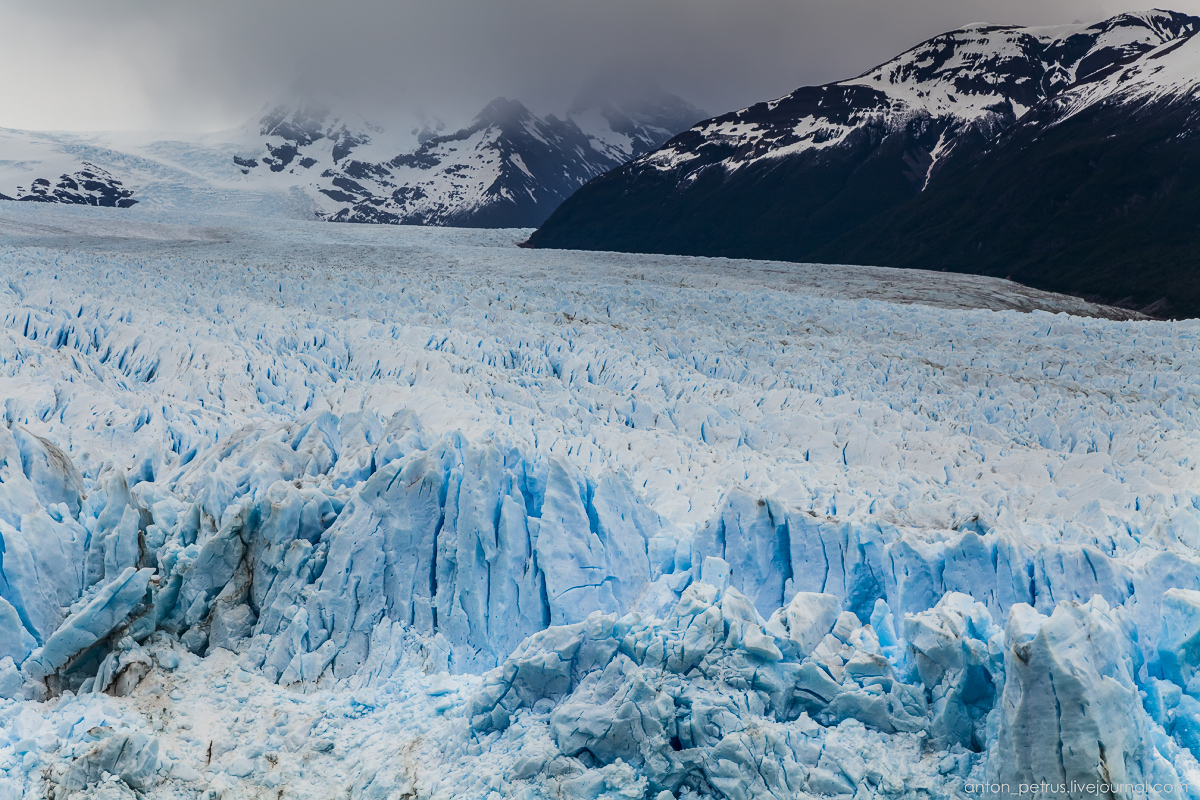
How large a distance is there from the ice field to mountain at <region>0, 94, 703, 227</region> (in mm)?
57730

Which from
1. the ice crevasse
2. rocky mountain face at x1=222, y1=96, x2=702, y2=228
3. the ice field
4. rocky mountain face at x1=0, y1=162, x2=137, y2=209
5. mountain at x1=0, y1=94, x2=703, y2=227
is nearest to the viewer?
the ice crevasse

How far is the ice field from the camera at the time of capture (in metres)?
5.62

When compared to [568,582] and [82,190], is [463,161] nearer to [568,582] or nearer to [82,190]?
[82,190]

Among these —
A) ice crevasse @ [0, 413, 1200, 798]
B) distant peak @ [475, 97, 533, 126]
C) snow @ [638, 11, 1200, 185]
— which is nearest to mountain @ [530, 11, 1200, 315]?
snow @ [638, 11, 1200, 185]

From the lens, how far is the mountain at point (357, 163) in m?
66.8

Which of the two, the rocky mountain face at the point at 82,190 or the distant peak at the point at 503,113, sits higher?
the distant peak at the point at 503,113

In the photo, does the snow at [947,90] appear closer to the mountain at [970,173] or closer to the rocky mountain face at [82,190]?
the mountain at [970,173]

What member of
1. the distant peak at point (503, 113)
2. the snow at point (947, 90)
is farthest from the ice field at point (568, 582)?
the distant peak at point (503, 113)

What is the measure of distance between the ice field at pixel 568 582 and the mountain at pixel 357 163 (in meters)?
57.7

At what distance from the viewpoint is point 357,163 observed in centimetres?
10431

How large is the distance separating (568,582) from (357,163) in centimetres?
10612

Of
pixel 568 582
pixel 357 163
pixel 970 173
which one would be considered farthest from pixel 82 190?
pixel 568 582

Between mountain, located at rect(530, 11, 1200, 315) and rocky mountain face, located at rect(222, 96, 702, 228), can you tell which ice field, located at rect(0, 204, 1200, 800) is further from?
rocky mountain face, located at rect(222, 96, 702, 228)

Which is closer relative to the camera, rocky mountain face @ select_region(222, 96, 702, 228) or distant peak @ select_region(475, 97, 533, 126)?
rocky mountain face @ select_region(222, 96, 702, 228)
